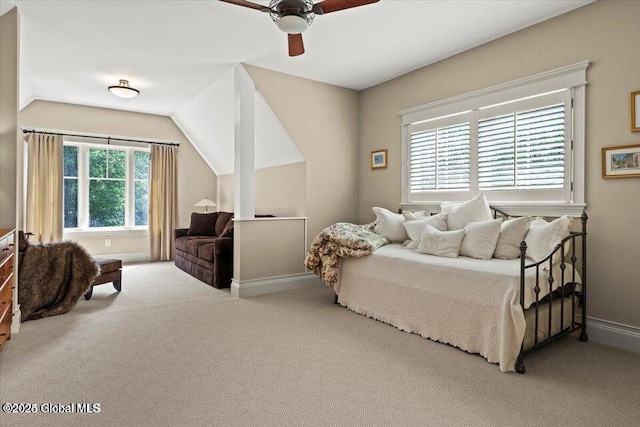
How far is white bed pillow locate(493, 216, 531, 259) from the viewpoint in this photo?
293 cm

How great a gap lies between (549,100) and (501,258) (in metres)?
1.44

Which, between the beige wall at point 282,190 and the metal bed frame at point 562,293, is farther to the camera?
the beige wall at point 282,190

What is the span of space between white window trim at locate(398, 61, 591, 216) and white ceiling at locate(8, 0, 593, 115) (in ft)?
1.62

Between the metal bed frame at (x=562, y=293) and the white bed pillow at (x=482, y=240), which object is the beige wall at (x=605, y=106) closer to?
the metal bed frame at (x=562, y=293)

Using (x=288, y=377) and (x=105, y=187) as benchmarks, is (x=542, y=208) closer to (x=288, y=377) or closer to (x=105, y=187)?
(x=288, y=377)

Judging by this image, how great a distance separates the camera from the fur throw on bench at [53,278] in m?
3.29

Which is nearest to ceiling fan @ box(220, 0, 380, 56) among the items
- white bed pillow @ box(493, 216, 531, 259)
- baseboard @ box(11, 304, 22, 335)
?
white bed pillow @ box(493, 216, 531, 259)

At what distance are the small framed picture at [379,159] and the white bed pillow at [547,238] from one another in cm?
223

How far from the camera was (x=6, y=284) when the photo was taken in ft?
8.50

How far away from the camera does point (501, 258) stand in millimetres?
2963

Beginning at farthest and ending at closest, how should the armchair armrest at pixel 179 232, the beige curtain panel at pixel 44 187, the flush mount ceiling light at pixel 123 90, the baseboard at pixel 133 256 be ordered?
the baseboard at pixel 133 256, the armchair armrest at pixel 179 232, the beige curtain panel at pixel 44 187, the flush mount ceiling light at pixel 123 90

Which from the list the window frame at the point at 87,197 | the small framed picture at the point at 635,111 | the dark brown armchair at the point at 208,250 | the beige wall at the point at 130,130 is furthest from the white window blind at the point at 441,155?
the window frame at the point at 87,197

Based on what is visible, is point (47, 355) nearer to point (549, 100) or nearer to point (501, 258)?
point (501, 258)

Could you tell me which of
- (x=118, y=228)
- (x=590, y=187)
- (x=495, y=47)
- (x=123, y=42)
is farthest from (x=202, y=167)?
(x=590, y=187)
